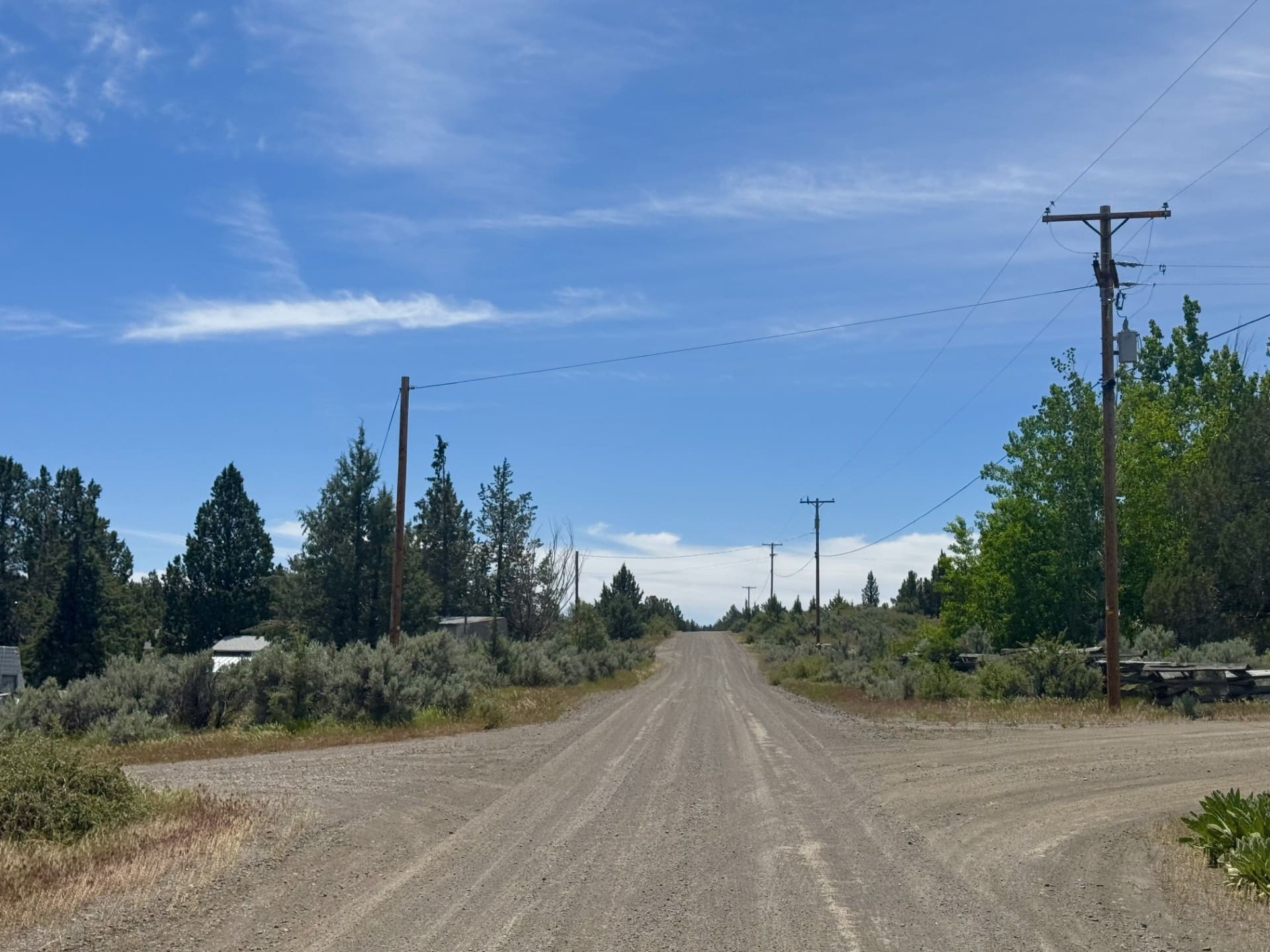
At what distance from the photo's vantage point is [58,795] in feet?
36.0

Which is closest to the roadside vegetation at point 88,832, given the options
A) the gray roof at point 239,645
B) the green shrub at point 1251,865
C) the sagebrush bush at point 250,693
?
the green shrub at point 1251,865

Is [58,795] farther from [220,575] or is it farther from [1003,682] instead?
[220,575]

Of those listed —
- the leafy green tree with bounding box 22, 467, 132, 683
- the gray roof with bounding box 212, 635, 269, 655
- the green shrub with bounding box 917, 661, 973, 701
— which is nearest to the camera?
the green shrub with bounding box 917, 661, 973, 701

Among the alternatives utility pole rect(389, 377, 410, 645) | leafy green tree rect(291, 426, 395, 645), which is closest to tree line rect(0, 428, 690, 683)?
leafy green tree rect(291, 426, 395, 645)

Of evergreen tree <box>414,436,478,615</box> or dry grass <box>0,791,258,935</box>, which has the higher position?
evergreen tree <box>414,436,478,615</box>

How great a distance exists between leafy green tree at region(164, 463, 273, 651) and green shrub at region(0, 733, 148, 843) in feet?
204

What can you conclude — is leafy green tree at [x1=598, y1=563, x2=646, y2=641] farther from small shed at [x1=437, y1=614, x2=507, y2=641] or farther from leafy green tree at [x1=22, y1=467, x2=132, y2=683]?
leafy green tree at [x1=22, y1=467, x2=132, y2=683]

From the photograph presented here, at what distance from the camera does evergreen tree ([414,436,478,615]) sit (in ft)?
263

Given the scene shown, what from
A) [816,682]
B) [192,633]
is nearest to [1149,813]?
[816,682]

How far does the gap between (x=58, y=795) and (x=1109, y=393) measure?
21412 mm

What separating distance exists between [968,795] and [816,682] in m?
32.0

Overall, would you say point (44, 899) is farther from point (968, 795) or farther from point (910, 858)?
point (968, 795)

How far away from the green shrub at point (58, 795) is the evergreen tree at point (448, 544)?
66946mm

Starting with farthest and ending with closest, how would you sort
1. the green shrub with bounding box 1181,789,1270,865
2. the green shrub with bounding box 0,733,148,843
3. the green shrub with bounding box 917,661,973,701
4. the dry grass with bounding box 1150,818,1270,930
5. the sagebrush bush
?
the green shrub with bounding box 917,661,973,701, the sagebrush bush, the green shrub with bounding box 0,733,148,843, the green shrub with bounding box 1181,789,1270,865, the dry grass with bounding box 1150,818,1270,930
